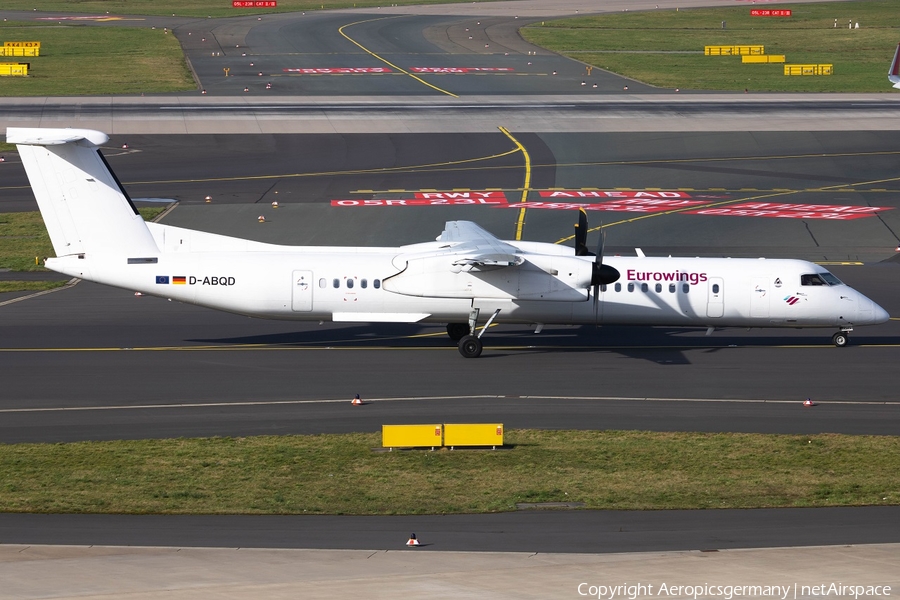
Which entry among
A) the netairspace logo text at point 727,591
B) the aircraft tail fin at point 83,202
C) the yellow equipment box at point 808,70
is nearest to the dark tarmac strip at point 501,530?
the netairspace logo text at point 727,591

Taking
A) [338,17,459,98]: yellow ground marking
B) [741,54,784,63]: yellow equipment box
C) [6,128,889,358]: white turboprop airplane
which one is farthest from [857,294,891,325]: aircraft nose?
[741,54,784,63]: yellow equipment box

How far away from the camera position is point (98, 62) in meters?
Answer: 90.2

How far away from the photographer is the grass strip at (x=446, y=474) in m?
20.9

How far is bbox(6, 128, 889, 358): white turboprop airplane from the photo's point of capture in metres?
30.7

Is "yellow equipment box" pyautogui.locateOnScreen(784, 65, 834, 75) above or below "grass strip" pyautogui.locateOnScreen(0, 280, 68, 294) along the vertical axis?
above

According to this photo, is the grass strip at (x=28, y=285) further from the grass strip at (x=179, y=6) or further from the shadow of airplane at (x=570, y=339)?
the grass strip at (x=179, y=6)

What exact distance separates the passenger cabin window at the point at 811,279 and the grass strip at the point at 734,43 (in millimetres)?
51983

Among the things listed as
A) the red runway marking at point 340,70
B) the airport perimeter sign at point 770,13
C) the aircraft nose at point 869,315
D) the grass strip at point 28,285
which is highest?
the airport perimeter sign at point 770,13

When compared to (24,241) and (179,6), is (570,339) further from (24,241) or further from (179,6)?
(179,6)

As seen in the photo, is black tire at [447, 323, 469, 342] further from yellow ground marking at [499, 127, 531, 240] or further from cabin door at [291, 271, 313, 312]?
yellow ground marking at [499, 127, 531, 240]

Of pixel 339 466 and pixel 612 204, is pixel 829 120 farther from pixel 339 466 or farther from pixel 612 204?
pixel 339 466

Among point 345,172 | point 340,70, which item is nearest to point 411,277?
point 345,172

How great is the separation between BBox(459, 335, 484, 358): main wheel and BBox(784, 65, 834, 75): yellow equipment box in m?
65.1

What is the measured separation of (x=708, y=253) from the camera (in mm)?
42469
